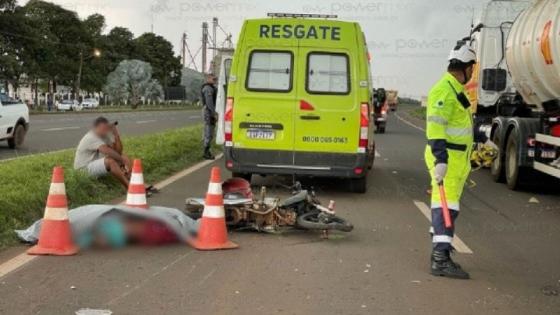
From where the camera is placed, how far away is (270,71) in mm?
10117

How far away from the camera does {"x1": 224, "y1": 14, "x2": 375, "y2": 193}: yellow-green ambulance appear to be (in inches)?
392

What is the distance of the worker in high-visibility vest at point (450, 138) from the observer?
5.82 metres

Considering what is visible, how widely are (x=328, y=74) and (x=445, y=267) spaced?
476cm

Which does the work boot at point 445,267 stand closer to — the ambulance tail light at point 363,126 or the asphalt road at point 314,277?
the asphalt road at point 314,277

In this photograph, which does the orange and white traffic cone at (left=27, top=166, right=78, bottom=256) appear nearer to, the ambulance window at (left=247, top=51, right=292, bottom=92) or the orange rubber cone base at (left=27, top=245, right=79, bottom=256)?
the orange rubber cone base at (left=27, top=245, right=79, bottom=256)

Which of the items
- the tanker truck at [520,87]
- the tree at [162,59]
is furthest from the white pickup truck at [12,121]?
the tree at [162,59]

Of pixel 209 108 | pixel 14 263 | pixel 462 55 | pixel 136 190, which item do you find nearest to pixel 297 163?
pixel 136 190

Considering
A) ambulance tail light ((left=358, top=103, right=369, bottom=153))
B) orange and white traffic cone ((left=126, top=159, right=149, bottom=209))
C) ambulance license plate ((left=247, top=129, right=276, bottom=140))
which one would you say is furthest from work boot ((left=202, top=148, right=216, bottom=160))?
orange and white traffic cone ((left=126, top=159, right=149, bottom=209))

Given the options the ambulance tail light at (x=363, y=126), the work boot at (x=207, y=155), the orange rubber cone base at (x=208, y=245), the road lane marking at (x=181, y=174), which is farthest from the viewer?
the work boot at (x=207, y=155)

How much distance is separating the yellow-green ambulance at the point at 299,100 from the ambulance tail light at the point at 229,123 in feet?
0.05

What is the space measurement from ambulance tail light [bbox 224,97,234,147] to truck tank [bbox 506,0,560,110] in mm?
4504

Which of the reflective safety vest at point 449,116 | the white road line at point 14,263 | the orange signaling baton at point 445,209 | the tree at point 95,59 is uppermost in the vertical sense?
the tree at point 95,59

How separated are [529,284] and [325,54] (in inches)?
207

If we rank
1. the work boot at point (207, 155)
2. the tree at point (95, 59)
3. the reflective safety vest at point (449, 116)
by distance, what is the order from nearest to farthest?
the reflective safety vest at point (449, 116), the work boot at point (207, 155), the tree at point (95, 59)
